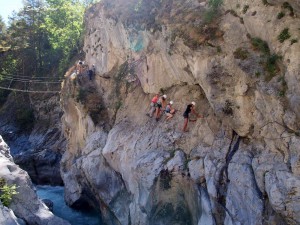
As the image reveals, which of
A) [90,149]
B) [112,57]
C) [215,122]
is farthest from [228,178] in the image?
[112,57]

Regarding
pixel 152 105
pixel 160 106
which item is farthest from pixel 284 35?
pixel 152 105

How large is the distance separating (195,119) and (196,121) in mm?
108

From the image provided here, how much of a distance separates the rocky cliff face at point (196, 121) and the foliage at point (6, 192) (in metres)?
5.66

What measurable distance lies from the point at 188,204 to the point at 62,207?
12.7 metres

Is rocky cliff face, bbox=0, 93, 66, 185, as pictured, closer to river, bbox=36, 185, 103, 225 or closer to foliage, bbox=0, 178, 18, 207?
river, bbox=36, 185, 103, 225

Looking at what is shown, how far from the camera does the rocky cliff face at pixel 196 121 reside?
485 inches

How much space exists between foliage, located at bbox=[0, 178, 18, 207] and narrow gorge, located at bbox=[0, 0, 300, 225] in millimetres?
5669

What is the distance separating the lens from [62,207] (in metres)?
25.6

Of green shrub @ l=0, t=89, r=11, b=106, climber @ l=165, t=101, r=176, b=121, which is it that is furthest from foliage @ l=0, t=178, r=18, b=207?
green shrub @ l=0, t=89, r=11, b=106

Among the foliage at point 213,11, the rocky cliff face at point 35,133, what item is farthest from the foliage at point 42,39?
the foliage at point 213,11

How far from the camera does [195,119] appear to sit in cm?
1689

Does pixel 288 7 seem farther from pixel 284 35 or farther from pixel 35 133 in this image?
pixel 35 133

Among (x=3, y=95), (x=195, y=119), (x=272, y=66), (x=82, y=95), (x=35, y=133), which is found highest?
(x=272, y=66)

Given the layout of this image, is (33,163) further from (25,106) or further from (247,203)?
(247,203)
